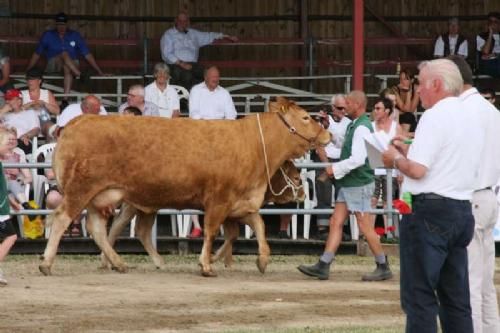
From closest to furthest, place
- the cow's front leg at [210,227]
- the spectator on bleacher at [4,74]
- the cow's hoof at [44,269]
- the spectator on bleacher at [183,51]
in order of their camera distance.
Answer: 1. the cow's hoof at [44,269]
2. the cow's front leg at [210,227]
3. the spectator on bleacher at [4,74]
4. the spectator on bleacher at [183,51]

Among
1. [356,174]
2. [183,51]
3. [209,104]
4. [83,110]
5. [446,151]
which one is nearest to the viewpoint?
[446,151]

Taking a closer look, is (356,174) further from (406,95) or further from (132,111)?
(406,95)

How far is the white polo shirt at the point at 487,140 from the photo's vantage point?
1034 cm

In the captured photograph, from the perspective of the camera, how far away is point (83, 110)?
19.1 meters

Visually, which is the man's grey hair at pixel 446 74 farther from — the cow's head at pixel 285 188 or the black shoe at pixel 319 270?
the cow's head at pixel 285 188

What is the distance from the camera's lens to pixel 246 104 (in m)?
22.7

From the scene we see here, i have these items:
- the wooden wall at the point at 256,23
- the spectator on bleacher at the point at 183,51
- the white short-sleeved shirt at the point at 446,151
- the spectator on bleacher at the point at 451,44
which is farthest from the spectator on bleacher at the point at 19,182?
the white short-sleeved shirt at the point at 446,151

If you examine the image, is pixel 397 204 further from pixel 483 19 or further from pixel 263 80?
pixel 483 19

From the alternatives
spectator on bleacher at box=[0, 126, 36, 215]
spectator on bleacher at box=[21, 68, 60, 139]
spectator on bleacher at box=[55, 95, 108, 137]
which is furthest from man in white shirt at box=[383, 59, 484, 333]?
spectator on bleacher at box=[21, 68, 60, 139]

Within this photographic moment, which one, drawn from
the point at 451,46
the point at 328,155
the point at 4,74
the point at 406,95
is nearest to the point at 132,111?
the point at 328,155

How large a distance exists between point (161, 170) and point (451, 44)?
32.7ft

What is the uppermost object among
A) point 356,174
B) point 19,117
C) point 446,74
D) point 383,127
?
point 446,74

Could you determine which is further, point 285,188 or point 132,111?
point 132,111

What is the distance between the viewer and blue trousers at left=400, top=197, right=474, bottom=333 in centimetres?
969
